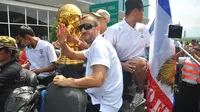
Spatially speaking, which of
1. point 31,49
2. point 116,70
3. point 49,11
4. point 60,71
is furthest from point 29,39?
point 49,11

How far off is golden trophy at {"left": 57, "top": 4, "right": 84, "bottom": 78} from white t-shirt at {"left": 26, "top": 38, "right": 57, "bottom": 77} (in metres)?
1.09

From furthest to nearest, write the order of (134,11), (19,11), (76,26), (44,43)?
(19,11)
(44,43)
(134,11)
(76,26)

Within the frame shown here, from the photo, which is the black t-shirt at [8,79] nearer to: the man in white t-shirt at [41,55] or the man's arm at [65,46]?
the man in white t-shirt at [41,55]

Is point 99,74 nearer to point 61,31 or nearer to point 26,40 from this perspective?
point 61,31

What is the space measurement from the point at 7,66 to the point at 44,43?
35.2 inches

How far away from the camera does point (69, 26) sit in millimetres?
2088

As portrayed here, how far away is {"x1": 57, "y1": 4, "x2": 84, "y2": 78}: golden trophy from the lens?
2090 mm

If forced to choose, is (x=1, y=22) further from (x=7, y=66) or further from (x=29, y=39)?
(x=7, y=66)

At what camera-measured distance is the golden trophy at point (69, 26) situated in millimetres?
2090

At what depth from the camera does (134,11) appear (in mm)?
2523

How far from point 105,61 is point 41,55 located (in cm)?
190

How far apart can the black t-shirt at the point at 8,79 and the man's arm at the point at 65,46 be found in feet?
2.66

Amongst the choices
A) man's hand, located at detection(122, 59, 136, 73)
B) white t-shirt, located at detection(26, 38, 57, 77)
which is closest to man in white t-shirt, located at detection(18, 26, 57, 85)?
white t-shirt, located at detection(26, 38, 57, 77)

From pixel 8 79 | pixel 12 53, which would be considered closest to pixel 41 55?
pixel 12 53
